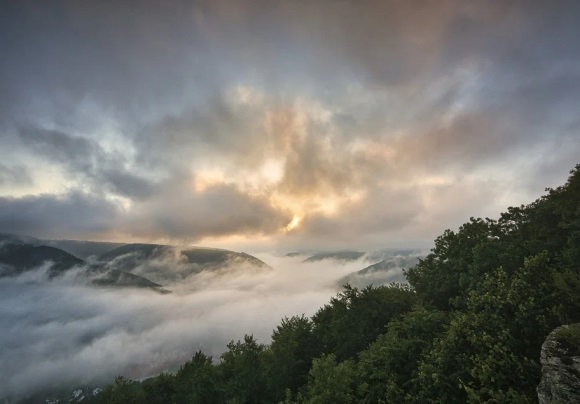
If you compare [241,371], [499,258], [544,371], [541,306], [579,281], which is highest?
[499,258]

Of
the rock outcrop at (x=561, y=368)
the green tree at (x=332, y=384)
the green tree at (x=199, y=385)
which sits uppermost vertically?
the rock outcrop at (x=561, y=368)

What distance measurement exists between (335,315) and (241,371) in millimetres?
18686

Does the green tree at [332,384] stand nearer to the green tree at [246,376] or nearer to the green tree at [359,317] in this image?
the green tree at [359,317]

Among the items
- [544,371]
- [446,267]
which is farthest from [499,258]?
[544,371]

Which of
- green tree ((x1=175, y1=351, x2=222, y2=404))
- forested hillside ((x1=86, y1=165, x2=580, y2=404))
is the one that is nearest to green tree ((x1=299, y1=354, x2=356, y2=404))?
forested hillside ((x1=86, y1=165, x2=580, y2=404))

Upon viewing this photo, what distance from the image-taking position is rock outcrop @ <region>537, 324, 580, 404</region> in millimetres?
18531

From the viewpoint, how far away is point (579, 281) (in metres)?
26.7

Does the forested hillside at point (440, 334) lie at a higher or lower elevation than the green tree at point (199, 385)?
higher

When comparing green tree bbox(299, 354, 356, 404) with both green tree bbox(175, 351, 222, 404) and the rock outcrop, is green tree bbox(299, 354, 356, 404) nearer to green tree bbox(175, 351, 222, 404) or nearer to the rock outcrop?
the rock outcrop

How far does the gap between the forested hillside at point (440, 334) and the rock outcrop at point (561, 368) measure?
9.48 ft

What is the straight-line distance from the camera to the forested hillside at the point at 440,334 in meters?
26.7

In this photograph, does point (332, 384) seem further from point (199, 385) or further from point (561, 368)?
point (199, 385)

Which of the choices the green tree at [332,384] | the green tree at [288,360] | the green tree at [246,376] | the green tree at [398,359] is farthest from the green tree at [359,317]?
the green tree at [246,376]

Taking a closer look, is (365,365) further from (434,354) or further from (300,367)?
(300,367)
